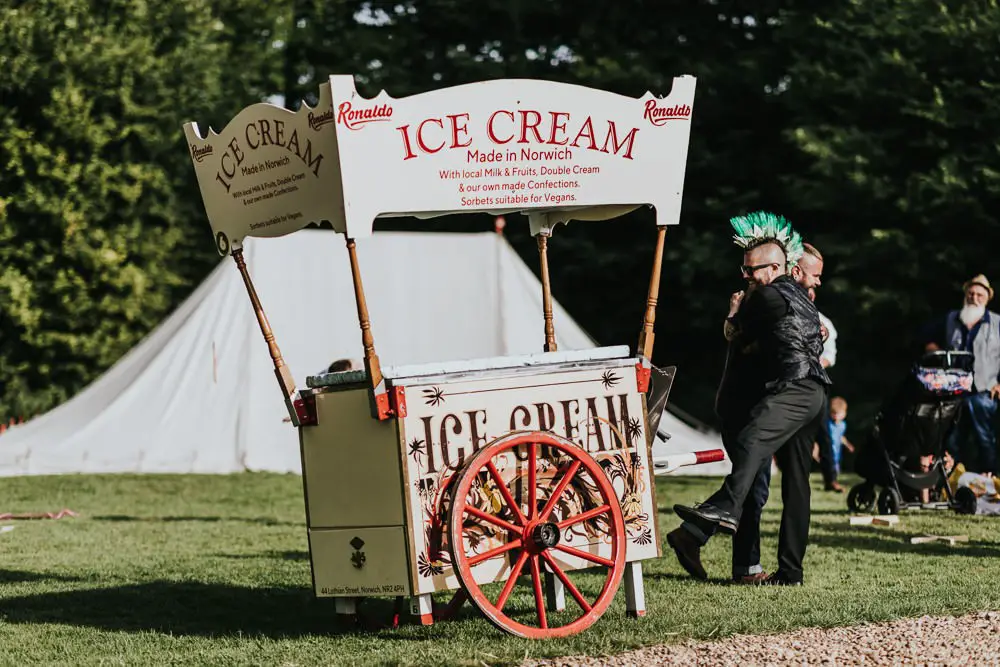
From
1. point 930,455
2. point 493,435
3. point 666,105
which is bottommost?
point 930,455

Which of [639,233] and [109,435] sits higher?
[639,233]

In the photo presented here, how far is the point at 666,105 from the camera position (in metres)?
6.39

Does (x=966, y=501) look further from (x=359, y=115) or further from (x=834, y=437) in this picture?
(x=359, y=115)

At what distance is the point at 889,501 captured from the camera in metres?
11.0

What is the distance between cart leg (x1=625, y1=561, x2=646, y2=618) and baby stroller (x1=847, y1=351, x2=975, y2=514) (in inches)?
198

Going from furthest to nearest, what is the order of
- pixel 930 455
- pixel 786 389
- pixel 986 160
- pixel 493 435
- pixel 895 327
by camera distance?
pixel 895 327 → pixel 986 160 → pixel 930 455 → pixel 786 389 → pixel 493 435

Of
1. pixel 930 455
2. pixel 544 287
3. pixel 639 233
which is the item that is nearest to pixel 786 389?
pixel 544 287

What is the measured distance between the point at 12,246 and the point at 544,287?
13791 millimetres

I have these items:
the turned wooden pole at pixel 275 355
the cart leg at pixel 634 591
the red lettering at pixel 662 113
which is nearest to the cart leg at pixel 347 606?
the turned wooden pole at pixel 275 355

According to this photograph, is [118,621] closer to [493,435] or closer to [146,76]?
[493,435]

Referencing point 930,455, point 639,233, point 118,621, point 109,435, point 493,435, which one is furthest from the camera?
point 639,233

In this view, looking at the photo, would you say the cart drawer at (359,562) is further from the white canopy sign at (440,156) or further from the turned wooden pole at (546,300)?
the turned wooden pole at (546,300)

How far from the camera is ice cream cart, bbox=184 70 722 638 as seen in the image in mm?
5883

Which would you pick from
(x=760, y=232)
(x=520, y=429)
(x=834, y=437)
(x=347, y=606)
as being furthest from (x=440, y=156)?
(x=834, y=437)
